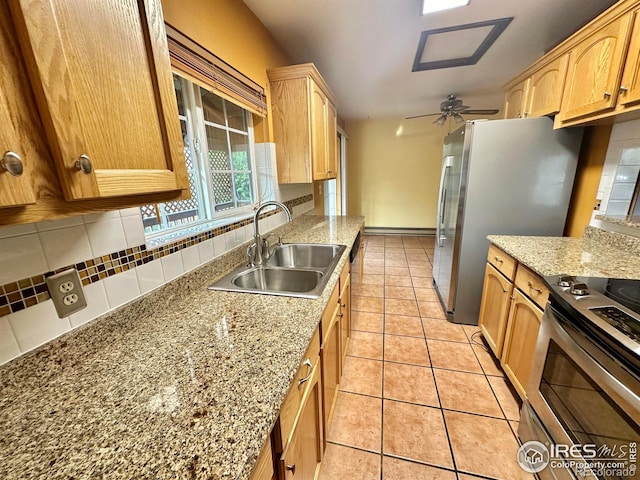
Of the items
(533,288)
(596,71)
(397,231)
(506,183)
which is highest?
(596,71)

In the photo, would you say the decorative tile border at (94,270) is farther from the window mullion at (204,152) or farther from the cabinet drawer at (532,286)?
the cabinet drawer at (532,286)

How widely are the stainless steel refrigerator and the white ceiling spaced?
0.71m

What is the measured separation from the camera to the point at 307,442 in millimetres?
921

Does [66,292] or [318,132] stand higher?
[318,132]

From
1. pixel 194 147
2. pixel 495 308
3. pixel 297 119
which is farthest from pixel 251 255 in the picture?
pixel 495 308

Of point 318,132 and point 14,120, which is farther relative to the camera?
Result: point 318,132

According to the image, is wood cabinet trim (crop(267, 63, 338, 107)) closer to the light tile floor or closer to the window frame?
the window frame

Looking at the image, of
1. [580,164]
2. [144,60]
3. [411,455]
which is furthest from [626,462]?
[580,164]

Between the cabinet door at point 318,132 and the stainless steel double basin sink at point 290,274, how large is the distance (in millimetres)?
753

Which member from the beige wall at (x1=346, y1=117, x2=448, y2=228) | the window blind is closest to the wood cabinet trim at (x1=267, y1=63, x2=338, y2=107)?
the window blind

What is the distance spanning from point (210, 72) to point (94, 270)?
1.10m

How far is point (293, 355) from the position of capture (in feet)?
2.41

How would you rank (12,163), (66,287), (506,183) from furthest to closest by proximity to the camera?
(506,183), (66,287), (12,163)

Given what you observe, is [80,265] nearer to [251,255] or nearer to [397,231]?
[251,255]
